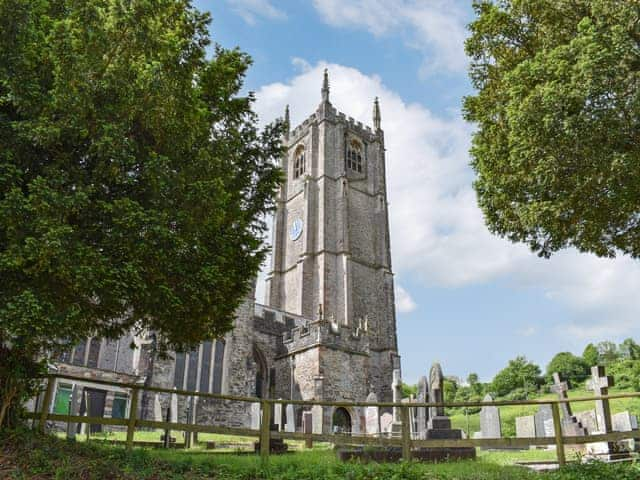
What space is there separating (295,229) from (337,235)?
4247 mm

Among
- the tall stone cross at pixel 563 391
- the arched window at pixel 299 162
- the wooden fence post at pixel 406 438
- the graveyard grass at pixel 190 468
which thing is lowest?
the graveyard grass at pixel 190 468

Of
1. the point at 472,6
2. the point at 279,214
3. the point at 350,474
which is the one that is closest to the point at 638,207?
the point at 472,6

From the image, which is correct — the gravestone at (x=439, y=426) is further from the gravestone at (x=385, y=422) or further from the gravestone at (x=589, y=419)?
the gravestone at (x=385, y=422)

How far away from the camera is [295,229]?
43.7 metres

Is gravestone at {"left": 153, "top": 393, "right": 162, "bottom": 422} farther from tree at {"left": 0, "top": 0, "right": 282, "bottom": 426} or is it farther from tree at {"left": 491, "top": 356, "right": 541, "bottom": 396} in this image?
tree at {"left": 491, "top": 356, "right": 541, "bottom": 396}

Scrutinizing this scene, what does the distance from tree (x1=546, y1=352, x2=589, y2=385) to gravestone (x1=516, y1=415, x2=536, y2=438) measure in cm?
3359

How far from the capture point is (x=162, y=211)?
7.52 metres

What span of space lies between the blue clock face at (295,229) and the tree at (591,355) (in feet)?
99.9

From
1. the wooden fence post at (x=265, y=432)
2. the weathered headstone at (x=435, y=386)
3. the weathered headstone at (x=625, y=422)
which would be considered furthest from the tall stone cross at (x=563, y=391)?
the wooden fence post at (x=265, y=432)

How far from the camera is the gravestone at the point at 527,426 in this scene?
52.4ft

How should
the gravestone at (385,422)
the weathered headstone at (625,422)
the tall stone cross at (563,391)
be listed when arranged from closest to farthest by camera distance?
the weathered headstone at (625,422)
the tall stone cross at (563,391)
the gravestone at (385,422)

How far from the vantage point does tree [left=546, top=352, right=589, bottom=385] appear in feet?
152

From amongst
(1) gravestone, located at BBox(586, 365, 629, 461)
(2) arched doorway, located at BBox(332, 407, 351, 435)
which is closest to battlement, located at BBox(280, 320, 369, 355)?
(2) arched doorway, located at BBox(332, 407, 351, 435)

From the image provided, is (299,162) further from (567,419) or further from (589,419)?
(567,419)
